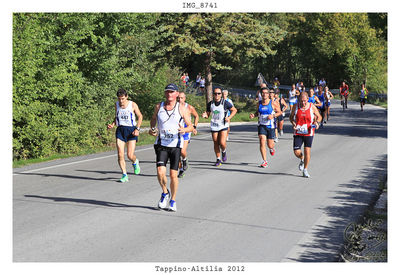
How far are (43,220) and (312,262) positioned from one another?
413cm

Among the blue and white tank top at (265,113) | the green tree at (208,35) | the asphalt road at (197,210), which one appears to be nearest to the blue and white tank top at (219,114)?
the blue and white tank top at (265,113)

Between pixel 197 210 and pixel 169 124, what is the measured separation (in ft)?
5.11

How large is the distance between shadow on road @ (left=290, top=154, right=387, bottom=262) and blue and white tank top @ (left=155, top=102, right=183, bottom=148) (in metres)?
2.55

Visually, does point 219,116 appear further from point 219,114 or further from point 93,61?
point 93,61

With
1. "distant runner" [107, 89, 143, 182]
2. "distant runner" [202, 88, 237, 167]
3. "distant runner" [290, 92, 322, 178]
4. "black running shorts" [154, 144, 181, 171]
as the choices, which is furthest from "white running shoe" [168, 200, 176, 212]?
"distant runner" [202, 88, 237, 167]

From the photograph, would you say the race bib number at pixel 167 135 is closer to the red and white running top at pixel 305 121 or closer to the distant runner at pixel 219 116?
the red and white running top at pixel 305 121

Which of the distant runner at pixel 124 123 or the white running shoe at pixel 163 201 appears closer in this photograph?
the white running shoe at pixel 163 201

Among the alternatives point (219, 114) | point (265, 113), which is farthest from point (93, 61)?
point (265, 113)

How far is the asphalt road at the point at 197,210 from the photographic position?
689 centimetres

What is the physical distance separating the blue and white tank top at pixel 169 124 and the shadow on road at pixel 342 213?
255 centimetres

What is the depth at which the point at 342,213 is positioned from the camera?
8.94 meters

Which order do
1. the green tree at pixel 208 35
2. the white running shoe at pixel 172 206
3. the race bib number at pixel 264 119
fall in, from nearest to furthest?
the white running shoe at pixel 172 206
the race bib number at pixel 264 119
the green tree at pixel 208 35

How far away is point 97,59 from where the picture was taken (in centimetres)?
1814
